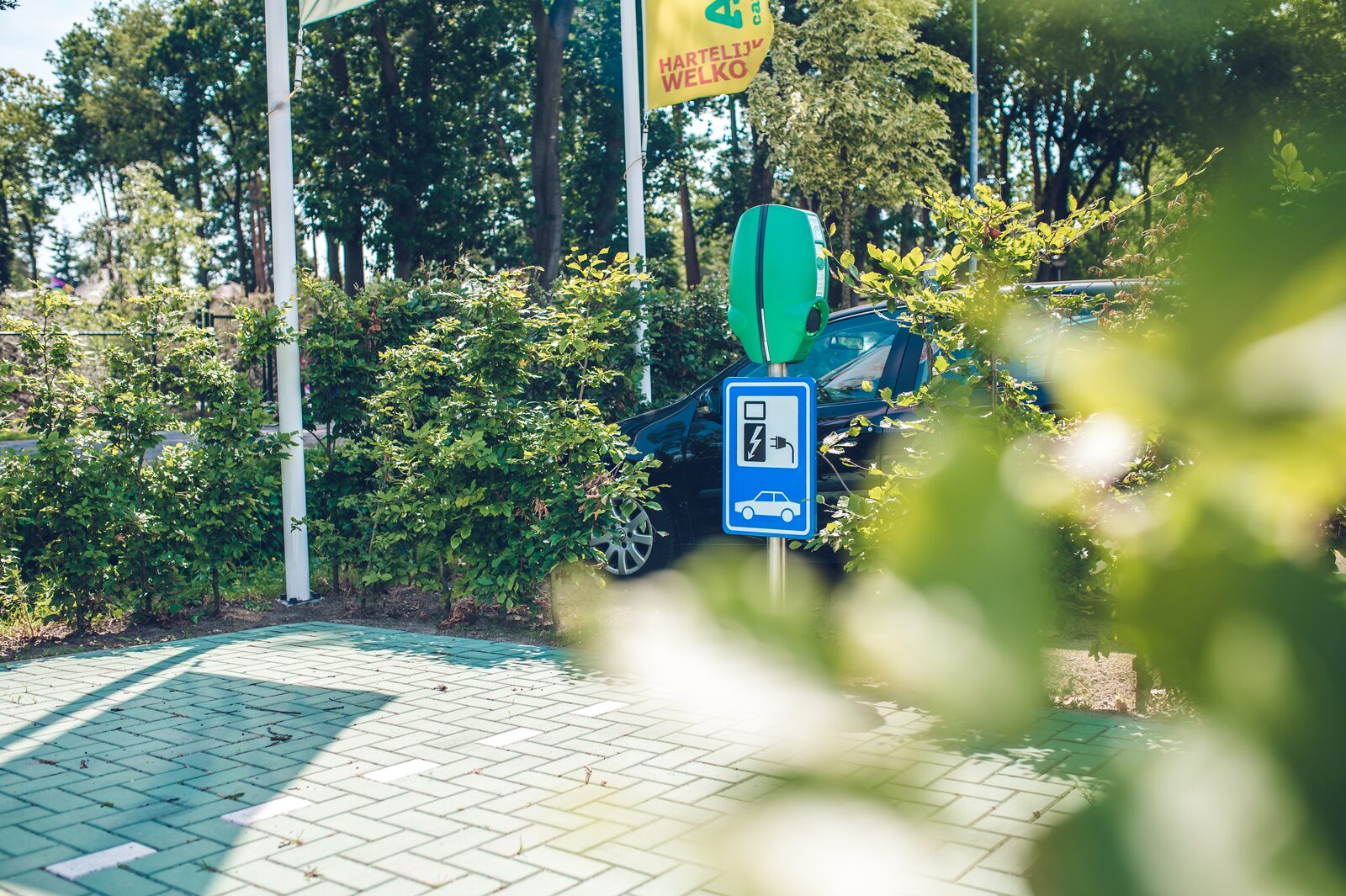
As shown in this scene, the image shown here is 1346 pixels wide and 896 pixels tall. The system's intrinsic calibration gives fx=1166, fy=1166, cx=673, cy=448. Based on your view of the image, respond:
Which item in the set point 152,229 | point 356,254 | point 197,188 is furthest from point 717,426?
point 197,188

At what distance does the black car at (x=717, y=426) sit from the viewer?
21.1ft

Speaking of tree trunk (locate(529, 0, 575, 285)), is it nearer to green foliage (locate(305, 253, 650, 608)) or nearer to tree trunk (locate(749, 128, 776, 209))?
tree trunk (locate(749, 128, 776, 209))

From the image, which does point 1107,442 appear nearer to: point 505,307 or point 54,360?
point 505,307

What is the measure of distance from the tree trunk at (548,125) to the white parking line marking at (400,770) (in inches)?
598

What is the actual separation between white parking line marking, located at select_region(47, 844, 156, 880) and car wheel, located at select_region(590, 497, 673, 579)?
3.90 metres

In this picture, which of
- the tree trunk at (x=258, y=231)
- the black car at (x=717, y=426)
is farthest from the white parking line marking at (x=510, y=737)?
Answer: the tree trunk at (x=258, y=231)

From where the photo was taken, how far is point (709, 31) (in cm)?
927

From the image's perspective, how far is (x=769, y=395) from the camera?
5.01 metres

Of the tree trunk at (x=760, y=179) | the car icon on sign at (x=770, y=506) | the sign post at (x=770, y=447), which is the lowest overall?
the car icon on sign at (x=770, y=506)

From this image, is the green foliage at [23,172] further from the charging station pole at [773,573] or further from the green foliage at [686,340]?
the charging station pole at [773,573]

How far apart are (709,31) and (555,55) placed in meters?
11.3

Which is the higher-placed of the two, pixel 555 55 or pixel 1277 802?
pixel 555 55

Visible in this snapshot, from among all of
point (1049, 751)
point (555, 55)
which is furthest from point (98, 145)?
point (1049, 751)

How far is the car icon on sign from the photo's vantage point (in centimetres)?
478
